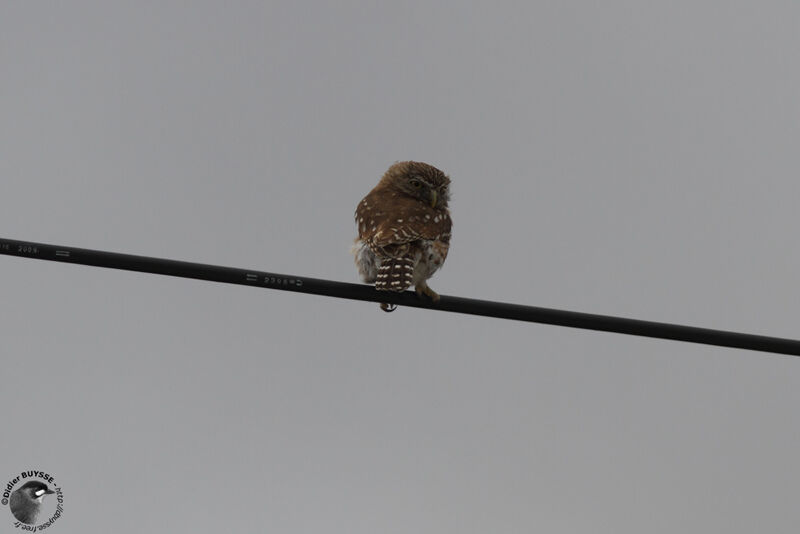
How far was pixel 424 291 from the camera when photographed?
9.73m

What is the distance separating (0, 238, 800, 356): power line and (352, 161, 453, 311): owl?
2309mm

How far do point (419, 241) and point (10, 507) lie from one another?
605cm

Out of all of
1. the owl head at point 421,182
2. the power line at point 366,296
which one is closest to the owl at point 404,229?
the owl head at point 421,182

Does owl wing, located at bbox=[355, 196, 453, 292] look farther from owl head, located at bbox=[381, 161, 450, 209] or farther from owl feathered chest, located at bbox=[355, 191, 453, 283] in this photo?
owl head, located at bbox=[381, 161, 450, 209]

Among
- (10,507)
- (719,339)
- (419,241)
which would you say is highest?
(419,241)

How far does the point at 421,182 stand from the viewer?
37.5 ft

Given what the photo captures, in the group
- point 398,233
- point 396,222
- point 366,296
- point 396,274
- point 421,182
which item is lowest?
point 366,296

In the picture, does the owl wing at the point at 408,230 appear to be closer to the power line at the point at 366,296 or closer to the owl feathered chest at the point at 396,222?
the owl feathered chest at the point at 396,222

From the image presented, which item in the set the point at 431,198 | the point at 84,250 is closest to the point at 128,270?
the point at 84,250

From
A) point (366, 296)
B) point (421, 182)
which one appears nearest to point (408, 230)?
point (421, 182)

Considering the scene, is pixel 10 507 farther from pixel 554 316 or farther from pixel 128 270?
pixel 554 316

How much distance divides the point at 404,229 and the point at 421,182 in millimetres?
1414

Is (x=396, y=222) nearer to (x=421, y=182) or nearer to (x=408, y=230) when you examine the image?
(x=408, y=230)

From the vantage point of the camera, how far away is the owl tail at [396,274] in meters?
9.03
